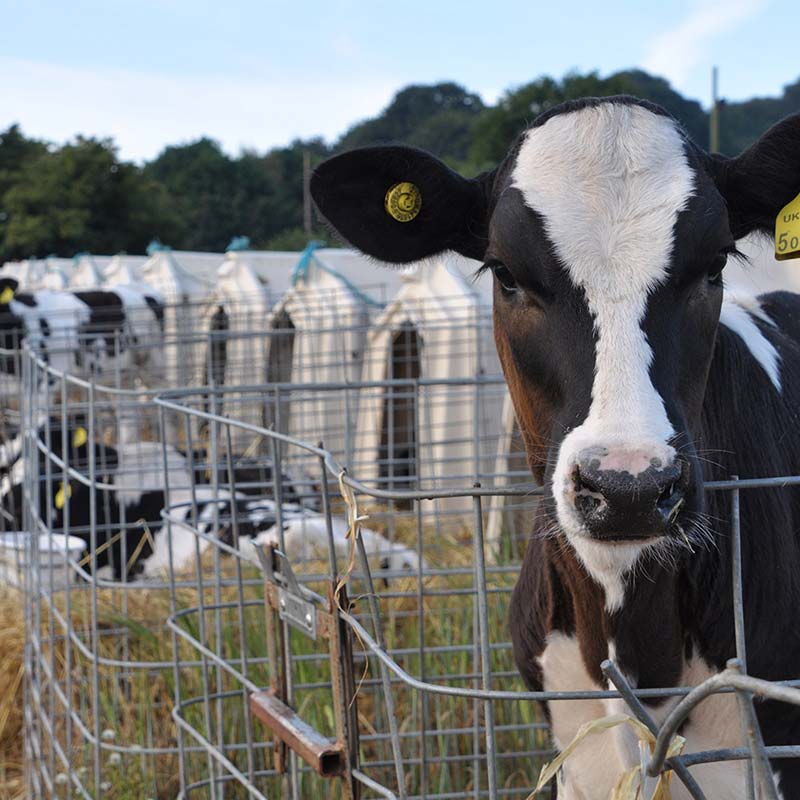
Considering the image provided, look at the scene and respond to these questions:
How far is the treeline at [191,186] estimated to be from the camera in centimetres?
4066

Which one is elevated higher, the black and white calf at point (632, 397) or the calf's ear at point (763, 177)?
the calf's ear at point (763, 177)

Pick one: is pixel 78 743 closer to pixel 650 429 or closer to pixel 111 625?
pixel 111 625

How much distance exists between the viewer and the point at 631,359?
196 cm

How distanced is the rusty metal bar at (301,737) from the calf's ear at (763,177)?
1.45m

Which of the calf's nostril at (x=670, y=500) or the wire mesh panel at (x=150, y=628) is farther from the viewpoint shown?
the wire mesh panel at (x=150, y=628)

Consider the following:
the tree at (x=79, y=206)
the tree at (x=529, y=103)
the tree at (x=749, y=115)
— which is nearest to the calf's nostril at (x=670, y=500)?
the tree at (x=529, y=103)

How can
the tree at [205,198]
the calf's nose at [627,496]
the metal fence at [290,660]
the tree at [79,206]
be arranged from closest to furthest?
the calf's nose at [627,496], the metal fence at [290,660], the tree at [79,206], the tree at [205,198]

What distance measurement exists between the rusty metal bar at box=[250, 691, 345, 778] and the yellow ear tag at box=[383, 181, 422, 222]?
116 cm

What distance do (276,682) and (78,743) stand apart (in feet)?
7.71

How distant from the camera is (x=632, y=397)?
187cm

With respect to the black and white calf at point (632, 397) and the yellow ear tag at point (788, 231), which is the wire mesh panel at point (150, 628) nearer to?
the black and white calf at point (632, 397)

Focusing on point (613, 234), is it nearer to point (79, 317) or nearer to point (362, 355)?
point (362, 355)

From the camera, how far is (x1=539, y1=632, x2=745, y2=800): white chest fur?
2.23 meters

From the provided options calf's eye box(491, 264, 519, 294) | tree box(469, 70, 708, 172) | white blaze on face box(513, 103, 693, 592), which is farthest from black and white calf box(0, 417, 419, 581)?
tree box(469, 70, 708, 172)
